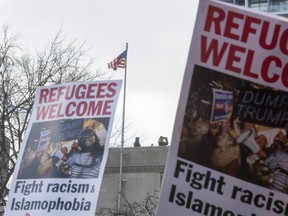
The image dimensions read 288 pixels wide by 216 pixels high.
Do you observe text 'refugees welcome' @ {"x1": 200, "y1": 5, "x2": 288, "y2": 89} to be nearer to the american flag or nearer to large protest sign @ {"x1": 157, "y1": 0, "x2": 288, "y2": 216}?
large protest sign @ {"x1": 157, "y1": 0, "x2": 288, "y2": 216}

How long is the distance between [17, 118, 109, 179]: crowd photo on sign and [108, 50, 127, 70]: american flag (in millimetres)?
19905

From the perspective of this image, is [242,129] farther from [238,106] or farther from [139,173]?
[139,173]

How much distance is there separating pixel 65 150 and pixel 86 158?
286 millimetres

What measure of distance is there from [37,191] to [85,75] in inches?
640

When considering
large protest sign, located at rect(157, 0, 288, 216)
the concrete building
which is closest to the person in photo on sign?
large protest sign, located at rect(157, 0, 288, 216)

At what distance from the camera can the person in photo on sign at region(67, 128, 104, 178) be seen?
8805 millimetres

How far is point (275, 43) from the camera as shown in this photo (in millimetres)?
5176

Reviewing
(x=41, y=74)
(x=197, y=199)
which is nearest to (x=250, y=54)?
(x=197, y=199)

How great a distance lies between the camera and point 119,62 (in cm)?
3027

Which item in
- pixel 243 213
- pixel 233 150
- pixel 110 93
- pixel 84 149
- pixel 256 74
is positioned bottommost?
pixel 243 213

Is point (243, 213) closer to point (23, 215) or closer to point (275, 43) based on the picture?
point (275, 43)

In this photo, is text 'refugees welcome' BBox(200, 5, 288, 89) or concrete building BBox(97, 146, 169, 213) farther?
concrete building BBox(97, 146, 169, 213)

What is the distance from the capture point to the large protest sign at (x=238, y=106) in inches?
204

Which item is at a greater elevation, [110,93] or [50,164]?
[110,93]
